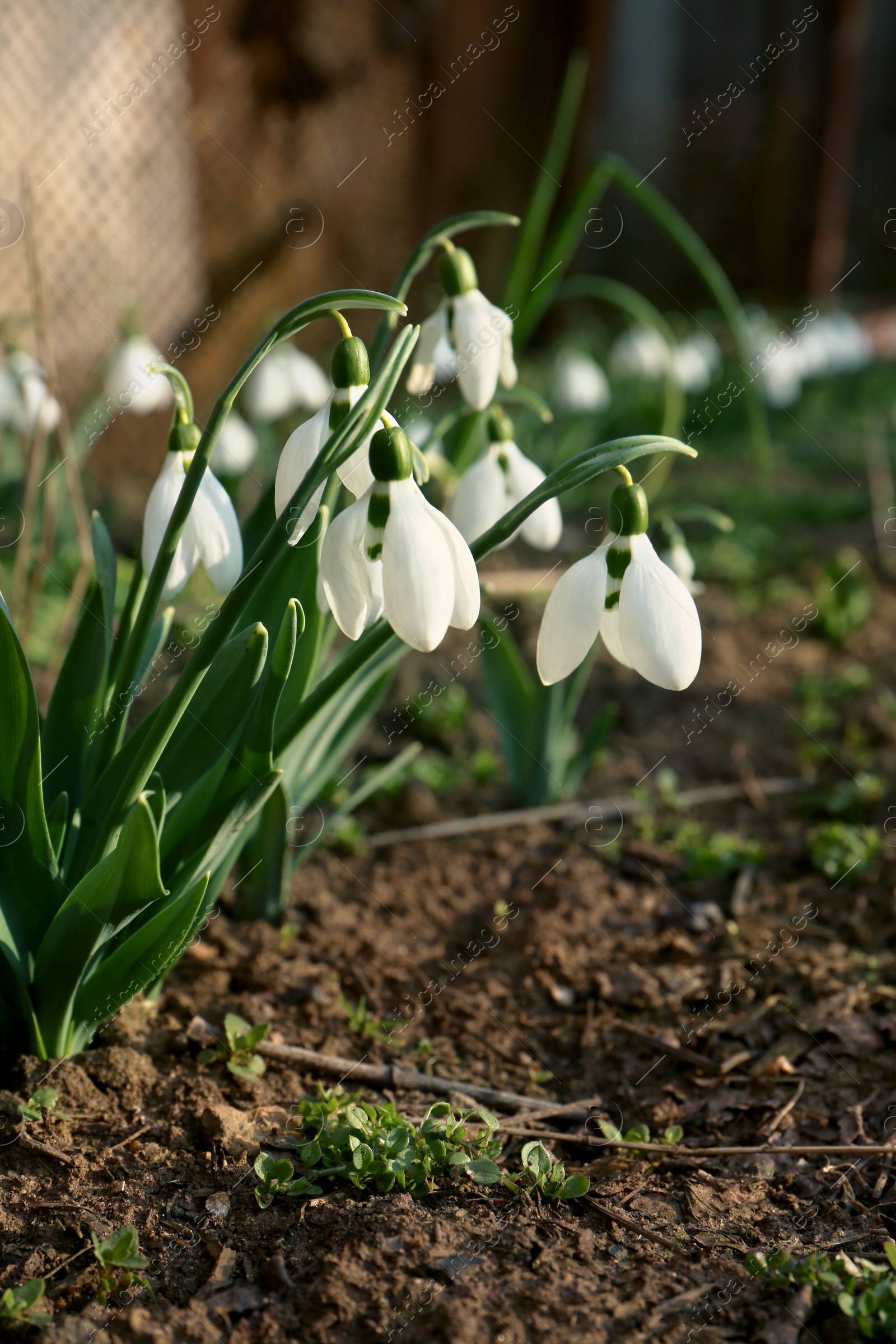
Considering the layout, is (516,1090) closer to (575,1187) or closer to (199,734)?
(575,1187)

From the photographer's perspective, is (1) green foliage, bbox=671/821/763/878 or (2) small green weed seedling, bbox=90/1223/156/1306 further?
(1) green foliage, bbox=671/821/763/878

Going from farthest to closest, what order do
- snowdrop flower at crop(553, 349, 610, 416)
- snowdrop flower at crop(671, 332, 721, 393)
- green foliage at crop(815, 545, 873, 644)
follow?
snowdrop flower at crop(671, 332, 721, 393) → snowdrop flower at crop(553, 349, 610, 416) → green foliage at crop(815, 545, 873, 644)

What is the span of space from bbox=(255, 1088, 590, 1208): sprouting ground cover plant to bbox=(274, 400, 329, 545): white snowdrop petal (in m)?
0.76

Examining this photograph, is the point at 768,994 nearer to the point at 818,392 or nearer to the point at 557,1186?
the point at 557,1186

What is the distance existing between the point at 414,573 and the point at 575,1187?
82cm

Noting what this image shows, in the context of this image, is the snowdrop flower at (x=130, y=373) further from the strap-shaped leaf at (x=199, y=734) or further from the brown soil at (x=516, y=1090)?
the strap-shaped leaf at (x=199, y=734)

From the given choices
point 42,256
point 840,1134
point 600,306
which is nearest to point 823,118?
point 600,306

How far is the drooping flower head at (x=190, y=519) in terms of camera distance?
1206 mm

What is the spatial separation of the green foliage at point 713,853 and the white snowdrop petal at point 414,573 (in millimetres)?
1247

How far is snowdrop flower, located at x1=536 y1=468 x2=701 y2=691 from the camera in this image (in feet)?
3.66

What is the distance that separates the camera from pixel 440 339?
1.41 m

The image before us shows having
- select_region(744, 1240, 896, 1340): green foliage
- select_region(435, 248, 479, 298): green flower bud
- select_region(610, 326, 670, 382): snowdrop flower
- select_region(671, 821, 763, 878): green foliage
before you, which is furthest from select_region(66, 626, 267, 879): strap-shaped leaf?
select_region(610, 326, 670, 382): snowdrop flower

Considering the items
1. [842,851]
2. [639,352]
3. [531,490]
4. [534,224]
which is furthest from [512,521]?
[639,352]

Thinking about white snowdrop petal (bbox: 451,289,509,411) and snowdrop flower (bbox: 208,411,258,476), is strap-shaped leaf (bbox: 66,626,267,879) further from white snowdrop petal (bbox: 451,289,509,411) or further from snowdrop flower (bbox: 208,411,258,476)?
snowdrop flower (bbox: 208,411,258,476)
